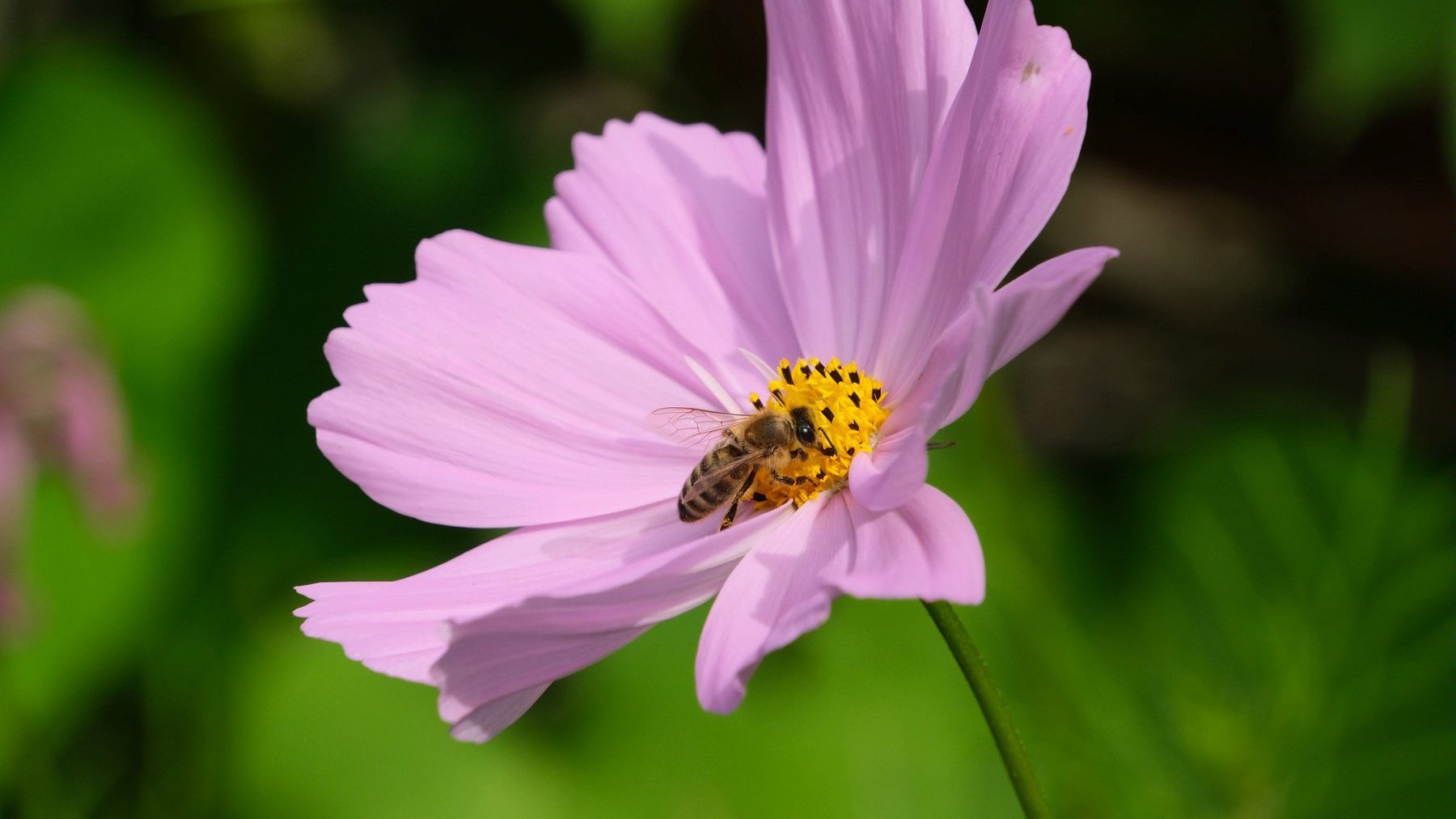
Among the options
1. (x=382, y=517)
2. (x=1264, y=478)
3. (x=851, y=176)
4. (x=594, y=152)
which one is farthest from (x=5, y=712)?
(x=1264, y=478)

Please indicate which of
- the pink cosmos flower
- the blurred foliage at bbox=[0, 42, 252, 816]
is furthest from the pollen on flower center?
the blurred foliage at bbox=[0, 42, 252, 816]

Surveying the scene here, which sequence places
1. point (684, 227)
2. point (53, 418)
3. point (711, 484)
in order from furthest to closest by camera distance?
point (53, 418), point (684, 227), point (711, 484)

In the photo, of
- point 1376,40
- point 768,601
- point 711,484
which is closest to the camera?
point 768,601

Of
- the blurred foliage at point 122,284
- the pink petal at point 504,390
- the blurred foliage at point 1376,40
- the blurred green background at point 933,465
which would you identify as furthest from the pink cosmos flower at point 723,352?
the blurred foliage at point 122,284

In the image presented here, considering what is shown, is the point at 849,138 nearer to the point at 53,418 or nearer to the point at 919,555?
the point at 919,555

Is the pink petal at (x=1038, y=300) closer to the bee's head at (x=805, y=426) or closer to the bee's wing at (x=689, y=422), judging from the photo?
the bee's head at (x=805, y=426)

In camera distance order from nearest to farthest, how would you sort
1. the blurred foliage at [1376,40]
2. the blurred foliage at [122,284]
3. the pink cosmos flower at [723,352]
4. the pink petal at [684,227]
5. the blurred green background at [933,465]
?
the pink cosmos flower at [723,352] < the pink petal at [684,227] < the blurred foliage at [1376,40] < the blurred green background at [933,465] < the blurred foliage at [122,284]

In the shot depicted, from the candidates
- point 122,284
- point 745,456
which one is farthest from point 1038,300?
point 122,284

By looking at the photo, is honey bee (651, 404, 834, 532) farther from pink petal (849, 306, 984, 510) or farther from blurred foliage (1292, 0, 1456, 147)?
blurred foliage (1292, 0, 1456, 147)
